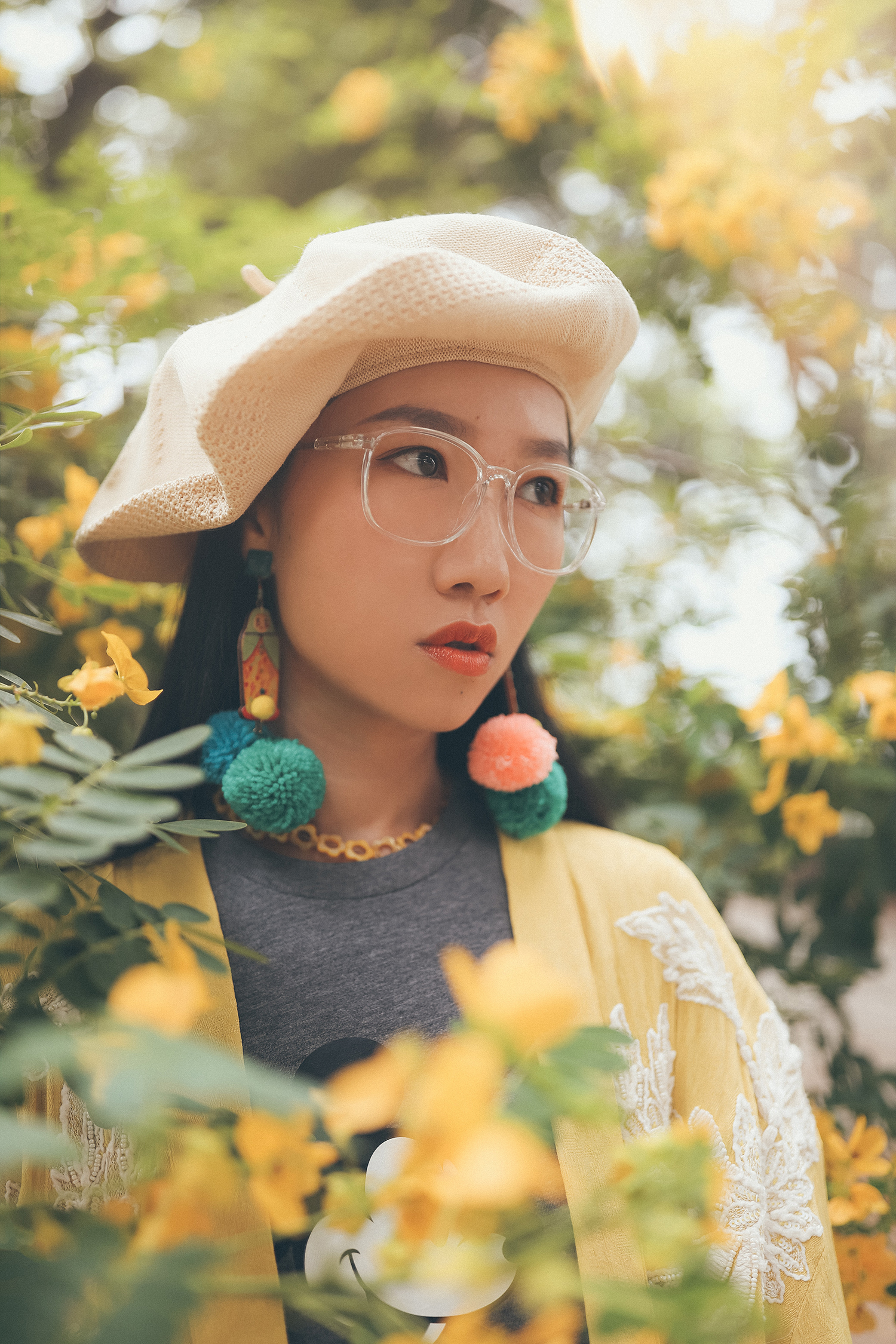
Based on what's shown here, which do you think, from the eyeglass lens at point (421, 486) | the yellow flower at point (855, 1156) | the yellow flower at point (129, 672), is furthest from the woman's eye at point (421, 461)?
the yellow flower at point (855, 1156)

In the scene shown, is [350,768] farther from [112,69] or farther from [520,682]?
[112,69]

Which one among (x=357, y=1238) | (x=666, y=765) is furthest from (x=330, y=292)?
(x=666, y=765)

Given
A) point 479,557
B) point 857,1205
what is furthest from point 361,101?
point 857,1205

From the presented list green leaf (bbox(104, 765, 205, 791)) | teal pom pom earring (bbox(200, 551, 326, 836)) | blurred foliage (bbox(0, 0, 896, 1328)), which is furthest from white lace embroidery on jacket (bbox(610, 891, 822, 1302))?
green leaf (bbox(104, 765, 205, 791))

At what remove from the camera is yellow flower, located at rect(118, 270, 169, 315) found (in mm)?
1380

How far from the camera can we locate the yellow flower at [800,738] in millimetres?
1307

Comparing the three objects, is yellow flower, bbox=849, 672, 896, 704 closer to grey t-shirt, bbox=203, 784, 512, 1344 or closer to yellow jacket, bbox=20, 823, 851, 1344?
yellow jacket, bbox=20, 823, 851, 1344

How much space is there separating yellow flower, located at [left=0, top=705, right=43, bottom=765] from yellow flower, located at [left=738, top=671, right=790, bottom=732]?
1084 millimetres

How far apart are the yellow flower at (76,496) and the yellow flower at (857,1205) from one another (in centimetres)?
124

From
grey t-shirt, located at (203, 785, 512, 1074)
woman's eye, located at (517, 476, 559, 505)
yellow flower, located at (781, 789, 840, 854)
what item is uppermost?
woman's eye, located at (517, 476, 559, 505)

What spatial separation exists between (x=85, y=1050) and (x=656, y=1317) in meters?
0.20

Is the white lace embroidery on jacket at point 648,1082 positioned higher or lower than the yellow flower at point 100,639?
lower

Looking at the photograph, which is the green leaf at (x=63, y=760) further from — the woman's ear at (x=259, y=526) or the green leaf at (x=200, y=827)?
the woman's ear at (x=259, y=526)

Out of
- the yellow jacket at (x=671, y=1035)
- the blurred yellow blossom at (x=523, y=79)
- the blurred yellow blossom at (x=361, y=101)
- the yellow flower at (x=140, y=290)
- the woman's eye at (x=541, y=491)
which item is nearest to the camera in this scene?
the yellow jacket at (x=671, y=1035)
